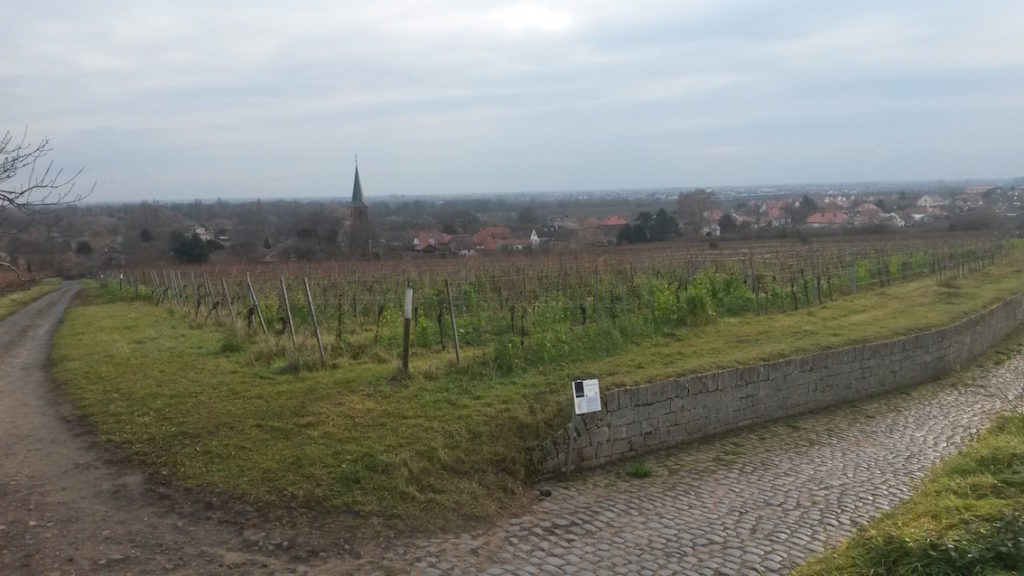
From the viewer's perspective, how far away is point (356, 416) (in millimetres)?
8758

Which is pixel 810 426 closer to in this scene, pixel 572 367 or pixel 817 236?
pixel 572 367

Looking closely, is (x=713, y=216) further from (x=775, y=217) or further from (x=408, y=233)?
(x=408, y=233)

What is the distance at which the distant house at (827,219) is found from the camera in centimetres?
6080

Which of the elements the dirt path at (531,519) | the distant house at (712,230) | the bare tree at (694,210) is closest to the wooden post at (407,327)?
the dirt path at (531,519)

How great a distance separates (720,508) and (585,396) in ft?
5.58

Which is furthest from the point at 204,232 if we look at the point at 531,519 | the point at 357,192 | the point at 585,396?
the point at 531,519

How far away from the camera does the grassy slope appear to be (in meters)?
7.35

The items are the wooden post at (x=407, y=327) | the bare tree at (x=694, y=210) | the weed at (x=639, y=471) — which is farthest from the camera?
the bare tree at (x=694, y=210)

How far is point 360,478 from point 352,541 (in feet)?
3.52

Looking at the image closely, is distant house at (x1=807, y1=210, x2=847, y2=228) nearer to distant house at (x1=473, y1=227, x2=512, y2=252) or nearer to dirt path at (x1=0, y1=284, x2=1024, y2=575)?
distant house at (x1=473, y1=227, x2=512, y2=252)

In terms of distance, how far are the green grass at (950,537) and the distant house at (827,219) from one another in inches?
2286

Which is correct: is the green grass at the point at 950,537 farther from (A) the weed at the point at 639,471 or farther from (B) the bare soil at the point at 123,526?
(B) the bare soil at the point at 123,526

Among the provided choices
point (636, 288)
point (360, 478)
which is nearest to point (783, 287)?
point (636, 288)

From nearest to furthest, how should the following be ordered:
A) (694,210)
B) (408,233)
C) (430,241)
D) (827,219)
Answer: (430,241)
(408,233)
(827,219)
(694,210)
